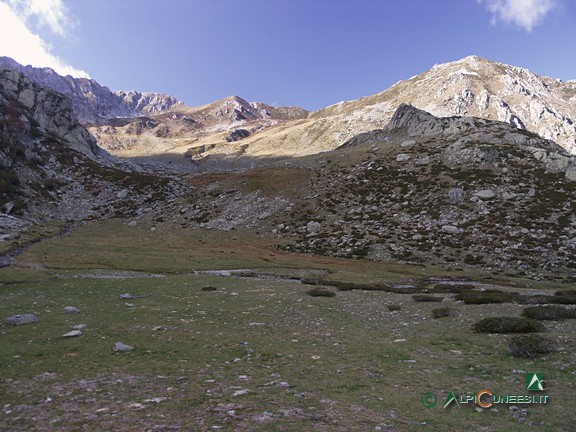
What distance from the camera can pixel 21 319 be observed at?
19516 mm

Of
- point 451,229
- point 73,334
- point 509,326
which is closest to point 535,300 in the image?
point 509,326

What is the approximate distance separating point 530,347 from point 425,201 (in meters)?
56.9

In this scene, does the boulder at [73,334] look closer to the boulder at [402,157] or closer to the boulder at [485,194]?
the boulder at [485,194]

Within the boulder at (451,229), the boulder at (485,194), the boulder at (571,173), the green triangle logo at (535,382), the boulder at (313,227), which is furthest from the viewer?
the boulder at (313,227)

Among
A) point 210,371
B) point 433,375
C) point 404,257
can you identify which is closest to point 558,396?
point 433,375

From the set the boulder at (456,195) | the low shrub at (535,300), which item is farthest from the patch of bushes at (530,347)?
the boulder at (456,195)

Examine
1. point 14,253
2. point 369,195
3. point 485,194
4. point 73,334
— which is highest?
point 485,194

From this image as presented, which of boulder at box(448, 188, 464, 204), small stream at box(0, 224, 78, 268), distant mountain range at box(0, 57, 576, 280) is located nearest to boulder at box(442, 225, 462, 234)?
distant mountain range at box(0, 57, 576, 280)

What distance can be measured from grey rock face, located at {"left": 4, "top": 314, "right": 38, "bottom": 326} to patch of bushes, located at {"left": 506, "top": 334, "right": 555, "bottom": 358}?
23.1m

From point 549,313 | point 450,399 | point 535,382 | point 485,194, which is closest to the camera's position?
point 450,399

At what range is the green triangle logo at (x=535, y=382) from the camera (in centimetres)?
1090
